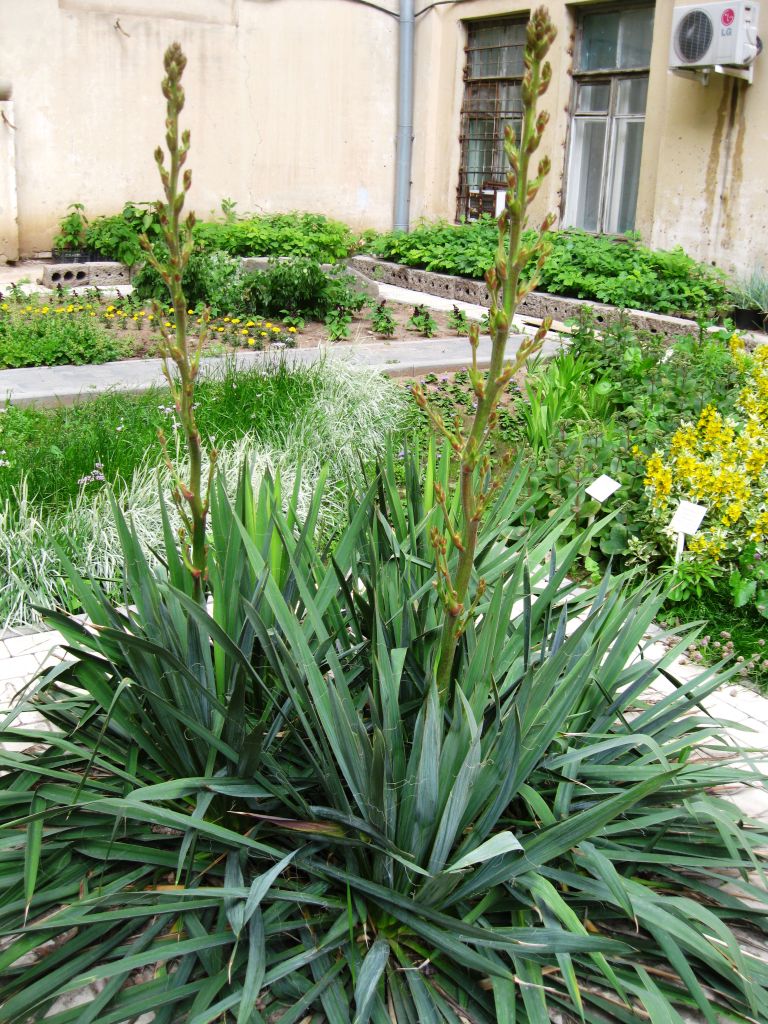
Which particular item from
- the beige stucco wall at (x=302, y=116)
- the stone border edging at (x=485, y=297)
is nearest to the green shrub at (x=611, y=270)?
the stone border edging at (x=485, y=297)

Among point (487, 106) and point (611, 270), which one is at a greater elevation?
point (487, 106)

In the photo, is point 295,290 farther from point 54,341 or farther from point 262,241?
point 262,241

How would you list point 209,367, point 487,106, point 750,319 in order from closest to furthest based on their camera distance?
point 209,367, point 750,319, point 487,106

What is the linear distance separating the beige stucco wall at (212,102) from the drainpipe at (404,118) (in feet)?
0.47

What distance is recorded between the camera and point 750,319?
913 centimetres

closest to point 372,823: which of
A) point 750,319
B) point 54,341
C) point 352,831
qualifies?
point 352,831

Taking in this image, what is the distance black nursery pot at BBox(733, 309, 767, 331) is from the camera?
29.7ft

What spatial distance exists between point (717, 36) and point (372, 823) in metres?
9.28

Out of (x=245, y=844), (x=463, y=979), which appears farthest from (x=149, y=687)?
(x=463, y=979)

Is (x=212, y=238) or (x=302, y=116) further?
(x=302, y=116)

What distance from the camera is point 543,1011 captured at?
174 centimetres

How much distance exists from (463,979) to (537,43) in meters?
1.61

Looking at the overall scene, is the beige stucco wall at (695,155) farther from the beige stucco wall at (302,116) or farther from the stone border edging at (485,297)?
the stone border edging at (485,297)

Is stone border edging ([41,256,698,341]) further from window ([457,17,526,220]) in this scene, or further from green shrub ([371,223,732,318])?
window ([457,17,526,220])
